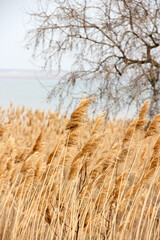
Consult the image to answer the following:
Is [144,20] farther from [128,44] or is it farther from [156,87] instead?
[156,87]

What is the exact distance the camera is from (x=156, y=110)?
25.6 ft

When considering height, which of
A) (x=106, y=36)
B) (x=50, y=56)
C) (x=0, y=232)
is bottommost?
(x=0, y=232)

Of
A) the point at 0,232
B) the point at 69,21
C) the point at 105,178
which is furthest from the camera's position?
the point at 69,21

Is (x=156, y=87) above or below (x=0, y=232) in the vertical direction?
above

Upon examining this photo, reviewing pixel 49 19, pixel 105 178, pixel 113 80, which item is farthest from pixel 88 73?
pixel 105 178

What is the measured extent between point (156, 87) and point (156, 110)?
0.92 meters

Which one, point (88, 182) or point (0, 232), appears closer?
point (88, 182)

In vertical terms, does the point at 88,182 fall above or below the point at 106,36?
below

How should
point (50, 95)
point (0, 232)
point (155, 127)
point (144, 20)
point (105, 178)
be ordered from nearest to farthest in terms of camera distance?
point (155, 127)
point (105, 178)
point (0, 232)
point (144, 20)
point (50, 95)

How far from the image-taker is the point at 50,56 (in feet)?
25.3

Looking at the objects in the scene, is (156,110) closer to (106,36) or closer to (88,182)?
(106,36)

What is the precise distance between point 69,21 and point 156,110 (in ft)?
10.6

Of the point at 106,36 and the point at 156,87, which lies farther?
the point at 156,87

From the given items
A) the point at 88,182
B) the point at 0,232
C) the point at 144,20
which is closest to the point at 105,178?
the point at 88,182
